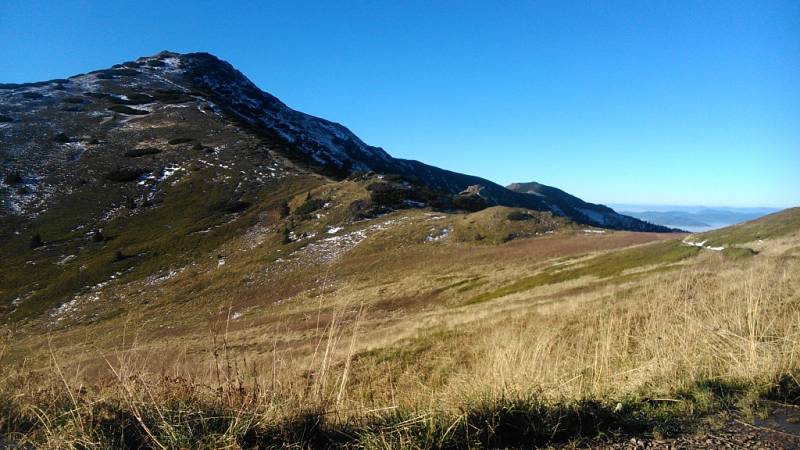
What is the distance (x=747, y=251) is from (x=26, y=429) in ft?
77.2

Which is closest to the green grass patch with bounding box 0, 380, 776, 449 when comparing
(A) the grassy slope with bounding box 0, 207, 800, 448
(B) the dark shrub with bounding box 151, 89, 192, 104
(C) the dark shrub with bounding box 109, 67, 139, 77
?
(A) the grassy slope with bounding box 0, 207, 800, 448

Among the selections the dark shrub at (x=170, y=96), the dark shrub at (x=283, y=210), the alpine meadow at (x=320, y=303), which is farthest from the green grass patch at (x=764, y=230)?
the dark shrub at (x=170, y=96)

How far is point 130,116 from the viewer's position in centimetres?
9744

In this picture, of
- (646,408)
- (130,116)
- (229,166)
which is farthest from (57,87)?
(646,408)

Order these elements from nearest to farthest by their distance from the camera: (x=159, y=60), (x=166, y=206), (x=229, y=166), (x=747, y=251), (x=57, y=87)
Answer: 1. (x=747, y=251)
2. (x=166, y=206)
3. (x=229, y=166)
4. (x=57, y=87)
5. (x=159, y=60)

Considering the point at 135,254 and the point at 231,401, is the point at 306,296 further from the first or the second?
the point at 231,401

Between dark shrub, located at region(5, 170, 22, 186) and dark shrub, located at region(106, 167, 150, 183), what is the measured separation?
11353mm

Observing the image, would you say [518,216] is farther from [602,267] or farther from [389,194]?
[602,267]

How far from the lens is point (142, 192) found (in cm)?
6969

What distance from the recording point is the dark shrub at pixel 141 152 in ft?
260

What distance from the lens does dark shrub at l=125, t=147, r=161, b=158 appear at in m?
79.3

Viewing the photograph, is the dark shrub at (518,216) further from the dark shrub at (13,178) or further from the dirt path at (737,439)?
the dark shrub at (13,178)

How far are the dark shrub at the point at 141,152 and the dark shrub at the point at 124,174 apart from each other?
5.61 meters

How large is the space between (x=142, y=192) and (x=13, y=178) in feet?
59.2
